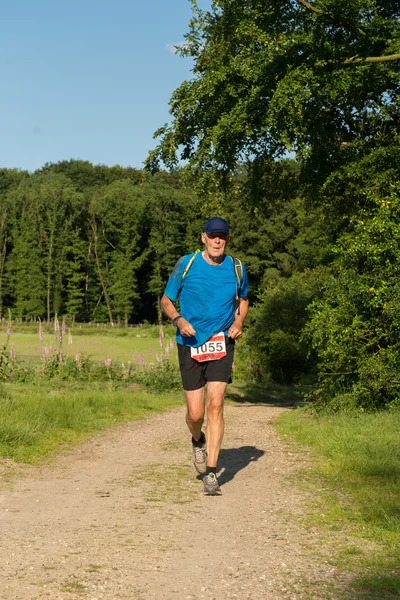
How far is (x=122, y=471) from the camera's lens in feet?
27.6

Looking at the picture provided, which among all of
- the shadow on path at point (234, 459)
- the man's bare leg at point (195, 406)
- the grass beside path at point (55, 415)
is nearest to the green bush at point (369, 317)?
the shadow on path at point (234, 459)

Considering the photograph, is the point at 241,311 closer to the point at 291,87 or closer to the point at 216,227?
the point at 216,227

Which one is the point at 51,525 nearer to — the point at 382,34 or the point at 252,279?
the point at 382,34

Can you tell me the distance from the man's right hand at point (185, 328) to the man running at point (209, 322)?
1.1 inches

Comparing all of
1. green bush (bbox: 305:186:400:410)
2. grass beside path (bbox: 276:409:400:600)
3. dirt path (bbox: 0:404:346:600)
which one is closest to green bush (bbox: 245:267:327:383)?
green bush (bbox: 305:186:400:410)

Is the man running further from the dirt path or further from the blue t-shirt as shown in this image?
the dirt path

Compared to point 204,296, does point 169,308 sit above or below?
below

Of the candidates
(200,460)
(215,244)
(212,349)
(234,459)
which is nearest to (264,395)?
(234,459)

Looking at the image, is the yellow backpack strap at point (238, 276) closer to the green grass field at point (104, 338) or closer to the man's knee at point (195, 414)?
the man's knee at point (195, 414)

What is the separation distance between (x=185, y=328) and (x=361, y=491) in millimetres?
2166

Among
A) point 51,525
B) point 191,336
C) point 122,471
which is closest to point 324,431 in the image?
point 122,471

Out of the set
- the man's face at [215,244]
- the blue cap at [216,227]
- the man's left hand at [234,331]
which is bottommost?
the man's left hand at [234,331]

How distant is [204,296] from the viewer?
7.26 m

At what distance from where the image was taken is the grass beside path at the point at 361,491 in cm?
470
